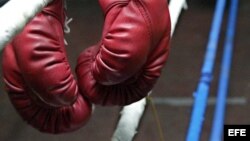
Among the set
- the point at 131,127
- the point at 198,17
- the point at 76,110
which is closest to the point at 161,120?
the point at 131,127

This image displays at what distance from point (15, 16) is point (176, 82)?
1.15 meters

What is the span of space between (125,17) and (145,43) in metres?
0.04

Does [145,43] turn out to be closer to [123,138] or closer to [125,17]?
[125,17]

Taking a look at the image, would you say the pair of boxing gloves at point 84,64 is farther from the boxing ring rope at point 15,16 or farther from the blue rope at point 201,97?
the blue rope at point 201,97

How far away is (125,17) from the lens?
0.58 metres

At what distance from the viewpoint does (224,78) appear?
142 centimetres

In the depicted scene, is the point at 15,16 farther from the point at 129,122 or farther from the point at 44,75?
the point at 129,122

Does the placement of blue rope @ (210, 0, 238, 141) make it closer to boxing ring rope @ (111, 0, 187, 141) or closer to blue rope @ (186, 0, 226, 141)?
blue rope @ (186, 0, 226, 141)

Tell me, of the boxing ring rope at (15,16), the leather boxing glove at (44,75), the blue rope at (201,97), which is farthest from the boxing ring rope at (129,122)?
the boxing ring rope at (15,16)

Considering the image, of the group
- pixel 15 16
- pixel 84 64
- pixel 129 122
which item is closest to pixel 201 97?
pixel 129 122

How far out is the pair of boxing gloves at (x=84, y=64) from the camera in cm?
57

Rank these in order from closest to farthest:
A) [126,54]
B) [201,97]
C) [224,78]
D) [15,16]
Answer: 1. [15,16]
2. [126,54]
3. [201,97]
4. [224,78]

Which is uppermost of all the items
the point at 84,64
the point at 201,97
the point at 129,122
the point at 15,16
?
the point at 15,16

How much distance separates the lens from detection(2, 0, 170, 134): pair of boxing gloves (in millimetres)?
567
